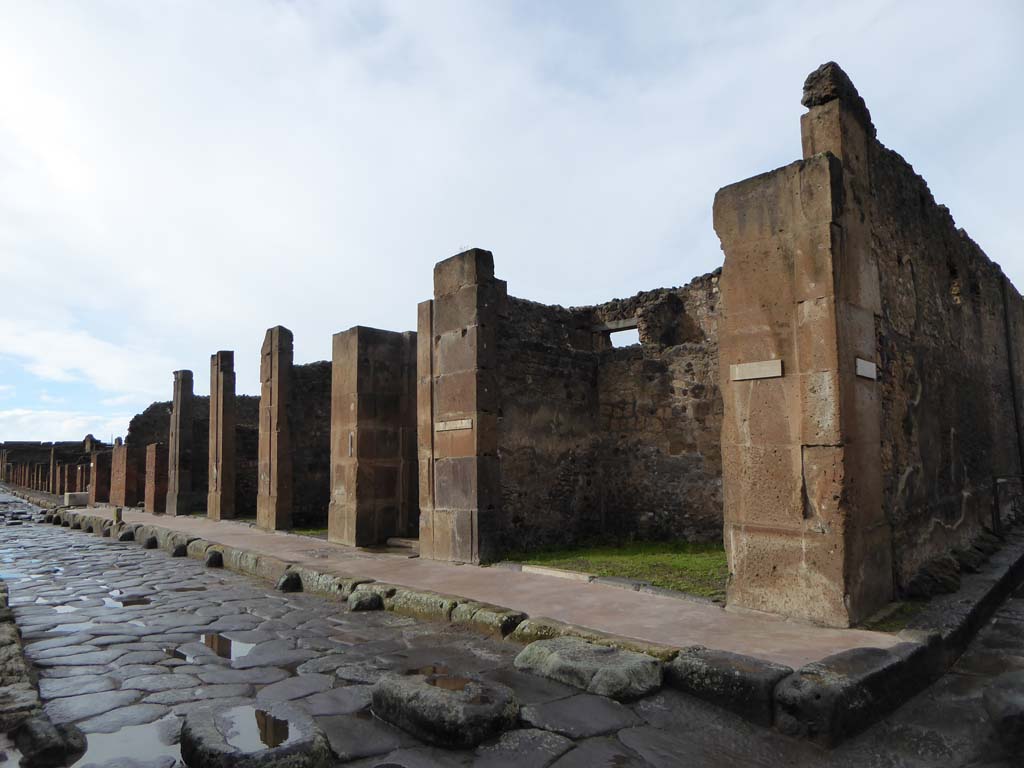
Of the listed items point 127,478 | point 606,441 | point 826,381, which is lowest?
point 127,478

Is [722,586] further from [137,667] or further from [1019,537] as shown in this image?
[1019,537]

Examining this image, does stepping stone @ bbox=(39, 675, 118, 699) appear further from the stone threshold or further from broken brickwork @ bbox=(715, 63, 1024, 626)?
broken brickwork @ bbox=(715, 63, 1024, 626)

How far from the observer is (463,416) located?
8.68 metres

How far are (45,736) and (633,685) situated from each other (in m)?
2.84

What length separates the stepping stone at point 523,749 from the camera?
3.06 meters

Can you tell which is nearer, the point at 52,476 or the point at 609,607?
the point at 609,607

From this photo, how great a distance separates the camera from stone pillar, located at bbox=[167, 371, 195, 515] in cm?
1742

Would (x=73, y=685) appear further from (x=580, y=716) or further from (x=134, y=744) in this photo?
(x=580, y=716)

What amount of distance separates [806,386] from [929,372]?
265cm

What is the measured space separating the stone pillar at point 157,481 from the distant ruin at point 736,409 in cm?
343

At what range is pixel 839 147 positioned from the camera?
Result: 5559 millimetres

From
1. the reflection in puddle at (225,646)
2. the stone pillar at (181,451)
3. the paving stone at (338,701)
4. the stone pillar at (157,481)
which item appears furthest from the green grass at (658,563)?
the stone pillar at (157,481)

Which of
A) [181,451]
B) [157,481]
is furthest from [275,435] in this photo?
[157,481]

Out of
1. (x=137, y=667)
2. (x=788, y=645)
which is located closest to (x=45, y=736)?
(x=137, y=667)
